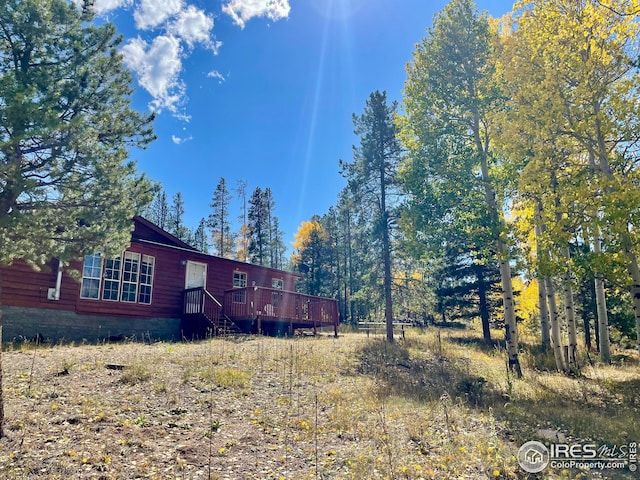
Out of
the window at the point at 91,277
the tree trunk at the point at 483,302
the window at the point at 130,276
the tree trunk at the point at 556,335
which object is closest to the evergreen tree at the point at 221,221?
the window at the point at 130,276

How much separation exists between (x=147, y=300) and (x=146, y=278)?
0.87 meters

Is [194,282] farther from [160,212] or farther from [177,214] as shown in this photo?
[160,212]

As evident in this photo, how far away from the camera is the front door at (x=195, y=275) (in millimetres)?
16266

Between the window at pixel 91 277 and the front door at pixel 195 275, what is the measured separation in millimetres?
3596

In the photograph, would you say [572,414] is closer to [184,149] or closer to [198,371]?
[198,371]

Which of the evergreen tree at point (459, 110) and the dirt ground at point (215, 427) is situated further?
the evergreen tree at point (459, 110)

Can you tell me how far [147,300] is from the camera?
47.6 ft

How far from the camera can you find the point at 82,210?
5988 millimetres

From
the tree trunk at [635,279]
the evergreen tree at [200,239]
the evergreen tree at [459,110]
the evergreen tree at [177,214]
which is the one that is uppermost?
the evergreen tree at [177,214]

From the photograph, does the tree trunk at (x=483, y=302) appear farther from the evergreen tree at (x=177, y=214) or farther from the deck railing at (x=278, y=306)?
the evergreen tree at (x=177, y=214)

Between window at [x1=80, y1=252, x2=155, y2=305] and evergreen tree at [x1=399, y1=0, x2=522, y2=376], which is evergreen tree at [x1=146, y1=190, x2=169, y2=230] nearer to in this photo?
window at [x1=80, y1=252, x2=155, y2=305]

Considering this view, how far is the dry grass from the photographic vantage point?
13.6 feet

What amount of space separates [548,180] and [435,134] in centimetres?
399

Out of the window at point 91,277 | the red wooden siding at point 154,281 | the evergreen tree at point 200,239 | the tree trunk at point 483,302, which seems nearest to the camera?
the red wooden siding at point 154,281
